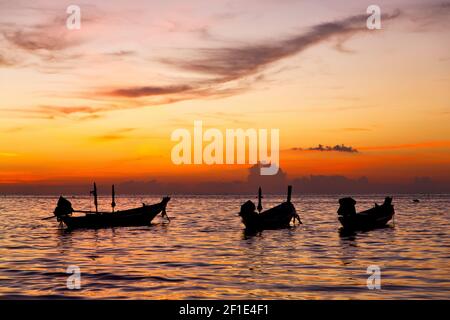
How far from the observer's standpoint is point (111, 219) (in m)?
48.1

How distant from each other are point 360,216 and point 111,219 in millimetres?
23785

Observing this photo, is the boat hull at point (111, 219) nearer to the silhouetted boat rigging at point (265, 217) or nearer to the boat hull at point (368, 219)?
the silhouetted boat rigging at point (265, 217)

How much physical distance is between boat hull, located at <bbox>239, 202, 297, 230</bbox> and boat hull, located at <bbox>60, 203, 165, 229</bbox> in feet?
43.8

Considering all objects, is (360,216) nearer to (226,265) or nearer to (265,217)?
(265,217)

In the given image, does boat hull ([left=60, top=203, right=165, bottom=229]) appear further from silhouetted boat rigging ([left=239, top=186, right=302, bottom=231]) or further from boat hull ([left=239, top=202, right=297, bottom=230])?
boat hull ([left=239, top=202, right=297, bottom=230])

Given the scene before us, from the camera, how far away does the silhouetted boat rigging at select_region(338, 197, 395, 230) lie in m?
43.5

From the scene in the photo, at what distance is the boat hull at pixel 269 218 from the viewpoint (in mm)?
43178

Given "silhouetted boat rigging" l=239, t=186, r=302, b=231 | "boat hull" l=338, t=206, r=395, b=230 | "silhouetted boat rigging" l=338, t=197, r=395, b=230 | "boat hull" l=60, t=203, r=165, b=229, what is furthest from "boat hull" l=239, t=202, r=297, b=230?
"boat hull" l=60, t=203, r=165, b=229

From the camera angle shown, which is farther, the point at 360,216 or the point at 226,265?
the point at 360,216

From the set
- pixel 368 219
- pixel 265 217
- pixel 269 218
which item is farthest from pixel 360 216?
pixel 265 217

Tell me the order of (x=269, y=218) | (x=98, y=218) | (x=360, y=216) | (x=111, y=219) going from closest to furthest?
1. (x=360, y=216)
2. (x=269, y=218)
3. (x=98, y=218)
4. (x=111, y=219)

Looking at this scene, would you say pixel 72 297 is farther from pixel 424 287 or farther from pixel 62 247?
pixel 62 247

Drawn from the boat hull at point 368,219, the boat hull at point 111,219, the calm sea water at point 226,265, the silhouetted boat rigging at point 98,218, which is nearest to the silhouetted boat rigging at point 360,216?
the boat hull at point 368,219
